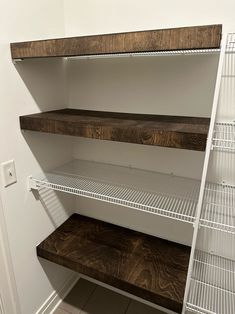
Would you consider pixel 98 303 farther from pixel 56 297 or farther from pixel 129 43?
pixel 129 43

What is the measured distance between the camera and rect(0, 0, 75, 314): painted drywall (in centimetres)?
103

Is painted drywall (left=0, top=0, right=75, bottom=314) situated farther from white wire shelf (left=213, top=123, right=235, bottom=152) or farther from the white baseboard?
white wire shelf (left=213, top=123, right=235, bottom=152)

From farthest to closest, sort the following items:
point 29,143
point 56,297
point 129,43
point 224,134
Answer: point 56,297 → point 29,143 → point 224,134 → point 129,43

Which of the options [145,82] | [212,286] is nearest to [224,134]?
[145,82]

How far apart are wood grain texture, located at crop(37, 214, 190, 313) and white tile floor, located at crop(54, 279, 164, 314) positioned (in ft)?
1.67

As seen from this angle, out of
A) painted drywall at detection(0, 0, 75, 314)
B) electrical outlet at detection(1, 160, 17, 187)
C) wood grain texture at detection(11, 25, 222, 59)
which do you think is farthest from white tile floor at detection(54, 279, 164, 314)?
wood grain texture at detection(11, 25, 222, 59)

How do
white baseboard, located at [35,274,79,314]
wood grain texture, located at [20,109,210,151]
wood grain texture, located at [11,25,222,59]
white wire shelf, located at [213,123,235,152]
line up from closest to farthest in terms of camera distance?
1. wood grain texture, located at [11,25,222,59]
2. wood grain texture, located at [20,109,210,151]
3. white wire shelf, located at [213,123,235,152]
4. white baseboard, located at [35,274,79,314]

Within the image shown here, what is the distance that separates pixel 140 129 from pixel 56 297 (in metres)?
1.37

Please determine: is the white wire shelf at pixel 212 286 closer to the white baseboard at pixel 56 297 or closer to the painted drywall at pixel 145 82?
→ the painted drywall at pixel 145 82

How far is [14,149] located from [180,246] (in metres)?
1.07

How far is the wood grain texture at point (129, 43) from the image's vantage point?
700 millimetres

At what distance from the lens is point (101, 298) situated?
1592 mm

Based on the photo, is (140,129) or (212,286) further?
(212,286)

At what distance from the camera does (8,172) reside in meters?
1.08
